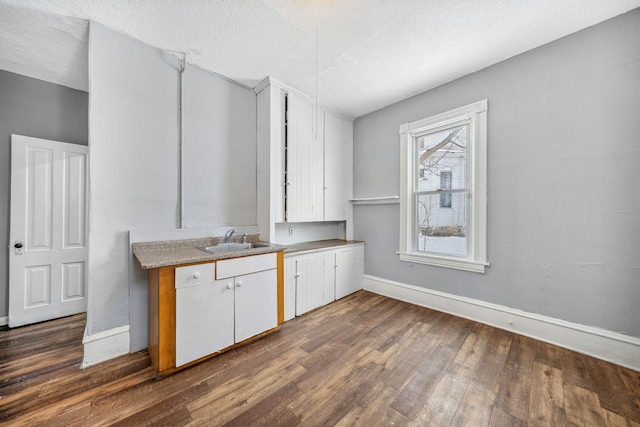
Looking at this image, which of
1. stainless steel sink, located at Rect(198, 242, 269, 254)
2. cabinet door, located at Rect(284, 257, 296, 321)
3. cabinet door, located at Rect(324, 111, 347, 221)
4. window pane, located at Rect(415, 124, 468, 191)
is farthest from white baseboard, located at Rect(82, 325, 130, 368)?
window pane, located at Rect(415, 124, 468, 191)

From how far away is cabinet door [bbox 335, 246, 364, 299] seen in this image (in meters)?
3.31

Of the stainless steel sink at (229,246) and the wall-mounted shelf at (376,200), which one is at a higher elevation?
the wall-mounted shelf at (376,200)

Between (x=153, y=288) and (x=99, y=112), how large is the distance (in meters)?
1.56

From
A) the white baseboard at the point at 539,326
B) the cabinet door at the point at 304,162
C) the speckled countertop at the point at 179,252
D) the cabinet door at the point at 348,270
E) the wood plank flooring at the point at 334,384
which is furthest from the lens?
the cabinet door at the point at 348,270

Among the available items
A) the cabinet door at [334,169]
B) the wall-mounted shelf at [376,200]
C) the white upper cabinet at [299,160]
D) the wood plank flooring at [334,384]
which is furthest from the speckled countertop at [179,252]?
the wall-mounted shelf at [376,200]

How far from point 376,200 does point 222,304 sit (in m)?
2.50

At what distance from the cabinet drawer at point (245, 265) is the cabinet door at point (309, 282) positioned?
51 cm

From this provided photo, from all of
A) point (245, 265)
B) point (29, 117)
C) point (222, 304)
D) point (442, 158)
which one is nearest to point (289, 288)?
point (245, 265)

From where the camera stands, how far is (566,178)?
6.99 feet

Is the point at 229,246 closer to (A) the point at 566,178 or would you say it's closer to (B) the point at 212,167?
(B) the point at 212,167

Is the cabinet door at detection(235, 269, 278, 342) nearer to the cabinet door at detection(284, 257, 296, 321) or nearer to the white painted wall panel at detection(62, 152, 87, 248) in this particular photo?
the cabinet door at detection(284, 257, 296, 321)

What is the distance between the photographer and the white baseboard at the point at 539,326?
1.88 metres

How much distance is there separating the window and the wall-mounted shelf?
0.13 metres

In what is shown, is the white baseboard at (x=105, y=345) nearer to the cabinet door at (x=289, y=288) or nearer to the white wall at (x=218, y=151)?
the white wall at (x=218, y=151)
